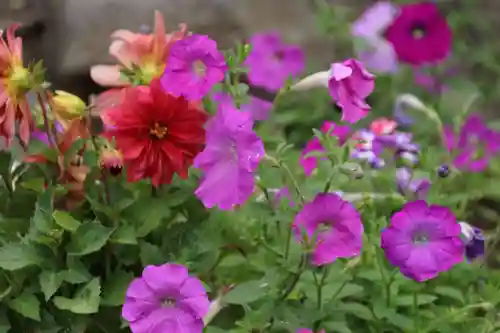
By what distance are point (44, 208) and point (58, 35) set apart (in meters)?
0.99

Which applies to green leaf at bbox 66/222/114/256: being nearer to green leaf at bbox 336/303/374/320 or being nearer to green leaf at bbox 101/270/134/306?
green leaf at bbox 101/270/134/306

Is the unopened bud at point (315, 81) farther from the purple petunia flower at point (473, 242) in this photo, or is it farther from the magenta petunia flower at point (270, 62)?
the magenta petunia flower at point (270, 62)

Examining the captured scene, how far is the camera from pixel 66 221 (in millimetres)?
869

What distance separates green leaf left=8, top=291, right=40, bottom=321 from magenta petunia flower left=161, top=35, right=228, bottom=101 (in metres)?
0.26

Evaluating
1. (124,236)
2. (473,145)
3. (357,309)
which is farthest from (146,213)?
(473,145)

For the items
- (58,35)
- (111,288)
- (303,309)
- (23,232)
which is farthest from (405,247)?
(58,35)

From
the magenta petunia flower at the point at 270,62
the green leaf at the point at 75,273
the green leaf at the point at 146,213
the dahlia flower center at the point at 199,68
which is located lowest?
the magenta petunia flower at the point at 270,62

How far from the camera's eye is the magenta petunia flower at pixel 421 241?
85cm

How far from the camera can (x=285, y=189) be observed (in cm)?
103

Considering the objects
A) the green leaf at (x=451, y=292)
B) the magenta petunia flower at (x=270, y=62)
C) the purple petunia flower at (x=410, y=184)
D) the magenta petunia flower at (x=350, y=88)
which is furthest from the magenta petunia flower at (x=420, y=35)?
the magenta petunia flower at (x=350, y=88)

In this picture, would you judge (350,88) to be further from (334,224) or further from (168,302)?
(168,302)

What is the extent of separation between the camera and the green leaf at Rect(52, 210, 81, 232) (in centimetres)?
86

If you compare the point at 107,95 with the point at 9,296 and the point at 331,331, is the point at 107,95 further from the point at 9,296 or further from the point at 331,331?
the point at 331,331

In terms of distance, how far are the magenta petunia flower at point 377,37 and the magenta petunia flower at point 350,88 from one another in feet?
3.20
